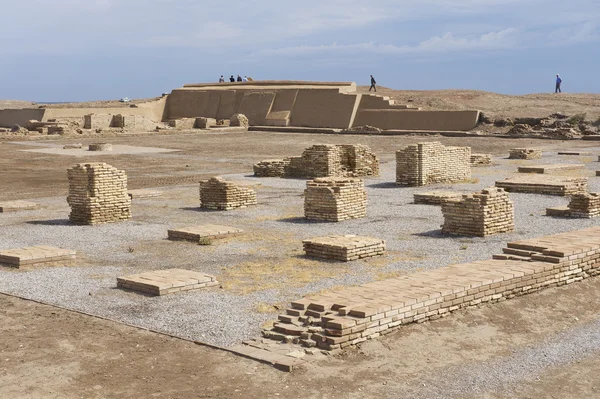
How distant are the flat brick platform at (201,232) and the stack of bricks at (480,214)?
3.12 m

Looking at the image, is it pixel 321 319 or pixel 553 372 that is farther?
pixel 321 319

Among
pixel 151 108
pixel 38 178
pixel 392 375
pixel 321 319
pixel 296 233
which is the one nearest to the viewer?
pixel 392 375

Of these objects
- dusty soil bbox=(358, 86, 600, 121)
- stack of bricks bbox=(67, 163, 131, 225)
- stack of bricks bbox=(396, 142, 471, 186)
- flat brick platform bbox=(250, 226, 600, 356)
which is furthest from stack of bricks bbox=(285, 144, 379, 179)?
dusty soil bbox=(358, 86, 600, 121)

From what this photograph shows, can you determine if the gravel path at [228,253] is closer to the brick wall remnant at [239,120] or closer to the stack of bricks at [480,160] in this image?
the stack of bricks at [480,160]

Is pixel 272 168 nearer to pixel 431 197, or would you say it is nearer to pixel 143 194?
pixel 143 194

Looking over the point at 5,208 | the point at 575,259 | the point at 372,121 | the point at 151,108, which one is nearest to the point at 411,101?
the point at 372,121

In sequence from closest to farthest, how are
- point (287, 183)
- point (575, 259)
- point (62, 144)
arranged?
point (575, 259) < point (287, 183) < point (62, 144)

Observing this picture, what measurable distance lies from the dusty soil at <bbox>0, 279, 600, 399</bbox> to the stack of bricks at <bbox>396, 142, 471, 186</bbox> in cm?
1073

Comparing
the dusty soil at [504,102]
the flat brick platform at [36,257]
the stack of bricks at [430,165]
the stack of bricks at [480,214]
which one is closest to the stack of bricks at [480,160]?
the stack of bricks at [430,165]

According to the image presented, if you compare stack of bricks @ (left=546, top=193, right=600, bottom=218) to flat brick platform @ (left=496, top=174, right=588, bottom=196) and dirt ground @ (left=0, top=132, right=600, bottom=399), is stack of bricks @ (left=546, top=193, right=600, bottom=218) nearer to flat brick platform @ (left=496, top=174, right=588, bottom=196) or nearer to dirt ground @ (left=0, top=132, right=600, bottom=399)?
flat brick platform @ (left=496, top=174, right=588, bottom=196)

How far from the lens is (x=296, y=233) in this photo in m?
12.7

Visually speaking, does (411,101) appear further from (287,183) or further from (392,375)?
(392,375)

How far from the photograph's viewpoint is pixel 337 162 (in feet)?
67.7

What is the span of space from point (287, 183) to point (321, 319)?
41.8ft
